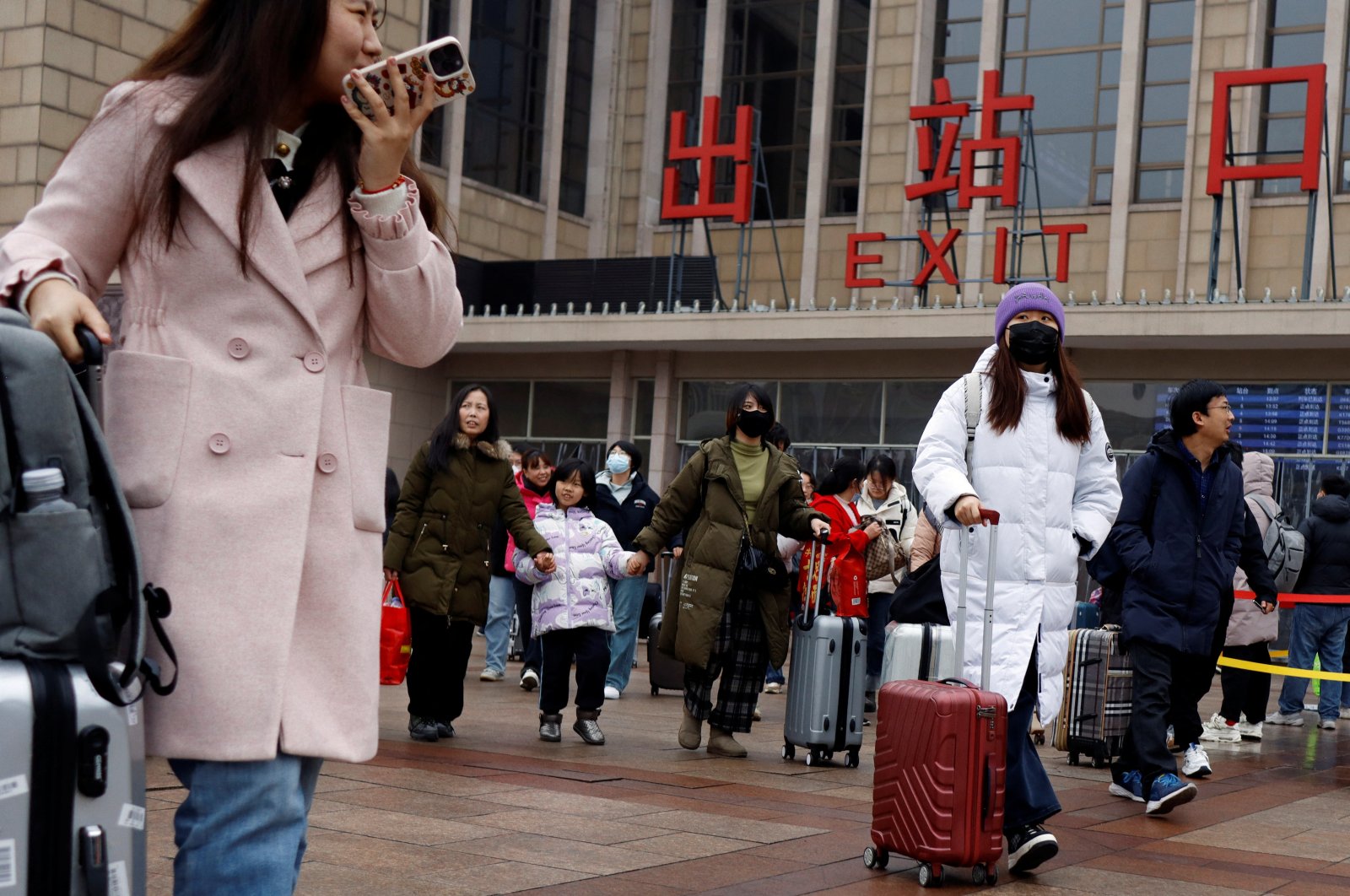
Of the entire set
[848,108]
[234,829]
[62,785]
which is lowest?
[234,829]

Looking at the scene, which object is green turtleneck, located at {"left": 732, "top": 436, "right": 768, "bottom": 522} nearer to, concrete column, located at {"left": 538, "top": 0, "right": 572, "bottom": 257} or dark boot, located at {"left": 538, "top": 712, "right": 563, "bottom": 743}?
dark boot, located at {"left": 538, "top": 712, "right": 563, "bottom": 743}

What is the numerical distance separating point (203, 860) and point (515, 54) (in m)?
31.4

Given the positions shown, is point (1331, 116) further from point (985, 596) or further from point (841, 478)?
point (985, 596)

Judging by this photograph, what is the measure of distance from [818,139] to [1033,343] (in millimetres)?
25408

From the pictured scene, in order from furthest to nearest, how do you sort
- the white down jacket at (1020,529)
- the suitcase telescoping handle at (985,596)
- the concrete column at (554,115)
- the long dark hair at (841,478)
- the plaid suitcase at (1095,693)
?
the concrete column at (554,115) < the long dark hair at (841,478) < the plaid suitcase at (1095,693) < the white down jacket at (1020,529) < the suitcase telescoping handle at (985,596)

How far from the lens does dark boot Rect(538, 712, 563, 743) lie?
365 inches

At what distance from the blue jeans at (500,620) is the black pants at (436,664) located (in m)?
4.21

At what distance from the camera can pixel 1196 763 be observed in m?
9.44

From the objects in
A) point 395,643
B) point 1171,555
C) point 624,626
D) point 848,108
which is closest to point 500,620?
point 624,626

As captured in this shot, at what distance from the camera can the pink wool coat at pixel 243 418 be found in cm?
233

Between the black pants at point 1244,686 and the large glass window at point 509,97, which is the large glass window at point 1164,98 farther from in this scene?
the black pants at point 1244,686

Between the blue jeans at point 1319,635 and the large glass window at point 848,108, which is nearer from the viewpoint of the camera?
the blue jeans at point 1319,635

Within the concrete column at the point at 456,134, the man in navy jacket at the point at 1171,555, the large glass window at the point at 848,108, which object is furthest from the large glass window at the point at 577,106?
the man in navy jacket at the point at 1171,555

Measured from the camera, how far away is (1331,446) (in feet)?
68.9
